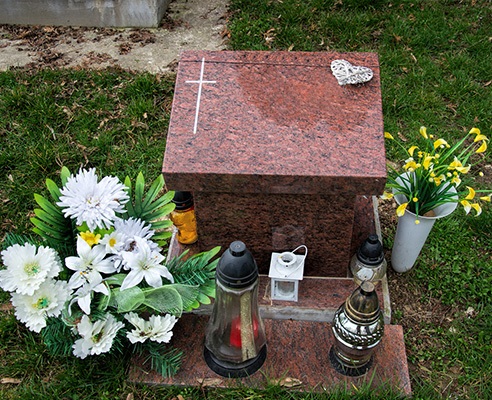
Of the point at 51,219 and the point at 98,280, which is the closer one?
the point at 98,280

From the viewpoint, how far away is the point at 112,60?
450 cm

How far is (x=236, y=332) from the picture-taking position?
2301 millimetres

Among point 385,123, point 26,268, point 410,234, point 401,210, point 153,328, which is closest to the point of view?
point 26,268

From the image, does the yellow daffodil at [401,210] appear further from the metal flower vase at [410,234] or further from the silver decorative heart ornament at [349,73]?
the silver decorative heart ornament at [349,73]

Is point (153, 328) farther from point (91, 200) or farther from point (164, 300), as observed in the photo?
point (91, 200)

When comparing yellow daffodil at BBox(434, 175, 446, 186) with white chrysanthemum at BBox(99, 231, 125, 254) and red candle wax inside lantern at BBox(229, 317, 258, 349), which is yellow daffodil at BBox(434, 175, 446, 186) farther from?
white chrysanthemum at BBox(99, 231, 125, 254)

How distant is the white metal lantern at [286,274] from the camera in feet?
8.04

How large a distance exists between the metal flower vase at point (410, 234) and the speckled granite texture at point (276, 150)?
0.19 meters

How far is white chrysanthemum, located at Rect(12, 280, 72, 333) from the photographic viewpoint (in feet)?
7.47

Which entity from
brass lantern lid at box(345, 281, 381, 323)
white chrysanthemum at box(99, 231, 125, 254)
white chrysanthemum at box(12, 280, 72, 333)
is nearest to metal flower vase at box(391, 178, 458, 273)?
brass lantern lid at box(345, 281, 381, 323)

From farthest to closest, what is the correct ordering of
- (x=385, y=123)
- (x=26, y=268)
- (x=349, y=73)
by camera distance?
1. (x=385, y=123)
2. (x=349, y=73)
3. (x=26, y=268)

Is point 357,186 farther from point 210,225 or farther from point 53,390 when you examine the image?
point 53,390

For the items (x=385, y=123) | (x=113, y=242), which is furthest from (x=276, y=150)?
(x=385, y=123)

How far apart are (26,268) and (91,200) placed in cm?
37
